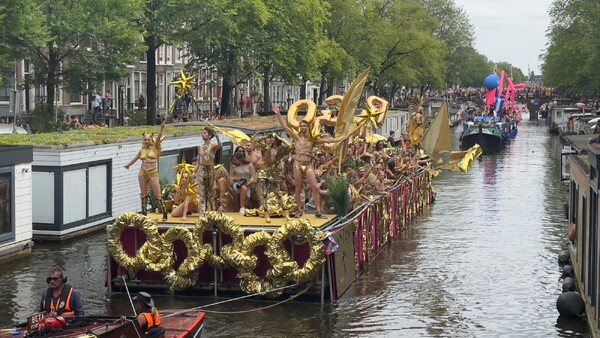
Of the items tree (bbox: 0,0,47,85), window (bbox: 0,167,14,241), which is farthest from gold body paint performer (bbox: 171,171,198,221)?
tree (bbox: 0,0,47,85)

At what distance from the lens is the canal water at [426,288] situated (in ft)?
71.6

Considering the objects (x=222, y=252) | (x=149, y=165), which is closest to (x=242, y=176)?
(x=149, y=165)

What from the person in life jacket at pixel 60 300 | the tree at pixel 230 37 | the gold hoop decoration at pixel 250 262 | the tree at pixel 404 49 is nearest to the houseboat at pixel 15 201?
the gold hoop decoration at pixel 250 262

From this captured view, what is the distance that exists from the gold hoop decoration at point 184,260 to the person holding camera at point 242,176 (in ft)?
7.99

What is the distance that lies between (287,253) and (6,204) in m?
9.00

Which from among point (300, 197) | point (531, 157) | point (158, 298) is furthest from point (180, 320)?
point (531, 157)

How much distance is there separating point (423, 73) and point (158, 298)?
84.4 metres

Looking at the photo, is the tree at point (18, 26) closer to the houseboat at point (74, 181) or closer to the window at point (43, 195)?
the houseboat at point (74, 181)

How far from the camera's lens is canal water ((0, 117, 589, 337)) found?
21.8 m

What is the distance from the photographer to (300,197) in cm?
2469

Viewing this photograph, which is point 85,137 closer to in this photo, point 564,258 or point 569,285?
point 564,258

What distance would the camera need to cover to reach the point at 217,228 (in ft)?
74.5

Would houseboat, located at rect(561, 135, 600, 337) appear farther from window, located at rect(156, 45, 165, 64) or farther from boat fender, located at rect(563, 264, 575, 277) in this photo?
window, located at rect(156, 45, 165, 64)

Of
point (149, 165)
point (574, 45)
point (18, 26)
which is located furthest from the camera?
point (574, 45)
